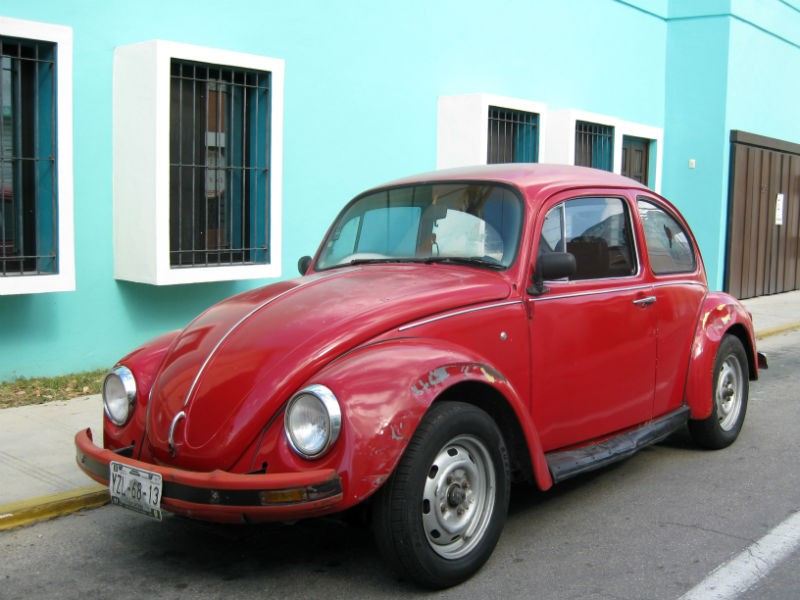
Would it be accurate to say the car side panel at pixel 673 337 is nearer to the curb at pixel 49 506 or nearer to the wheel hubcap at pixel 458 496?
the wheel hubcap at pixel 458 496

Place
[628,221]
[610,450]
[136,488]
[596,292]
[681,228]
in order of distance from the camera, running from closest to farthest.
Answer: [136,488] → [610,450] → [596,292] → [628,221] → [681,228]

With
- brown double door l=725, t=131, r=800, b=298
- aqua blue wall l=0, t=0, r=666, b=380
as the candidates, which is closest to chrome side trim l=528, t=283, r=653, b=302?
aqua blue wall l=0, t=0, r=666, b=380

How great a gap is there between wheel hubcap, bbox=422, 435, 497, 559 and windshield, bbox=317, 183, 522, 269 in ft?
3.54

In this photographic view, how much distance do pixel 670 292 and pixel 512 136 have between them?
6.68m

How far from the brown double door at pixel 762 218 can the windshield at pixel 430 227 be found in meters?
11.2

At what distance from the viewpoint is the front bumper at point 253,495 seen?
3475mm

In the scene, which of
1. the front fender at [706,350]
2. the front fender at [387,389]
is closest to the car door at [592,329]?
the front fender at [706,350]

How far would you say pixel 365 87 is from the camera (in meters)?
10.0

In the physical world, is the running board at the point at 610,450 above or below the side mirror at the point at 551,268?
below

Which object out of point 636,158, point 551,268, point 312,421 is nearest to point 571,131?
point 636,158

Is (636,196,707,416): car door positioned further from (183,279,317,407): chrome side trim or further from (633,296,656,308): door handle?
(183,279,317,407): chrome side trim

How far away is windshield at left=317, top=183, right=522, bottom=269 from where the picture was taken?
15.6 ft

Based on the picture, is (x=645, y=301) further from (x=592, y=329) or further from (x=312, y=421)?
(x=312, y=421)

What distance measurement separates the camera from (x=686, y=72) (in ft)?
50.2
